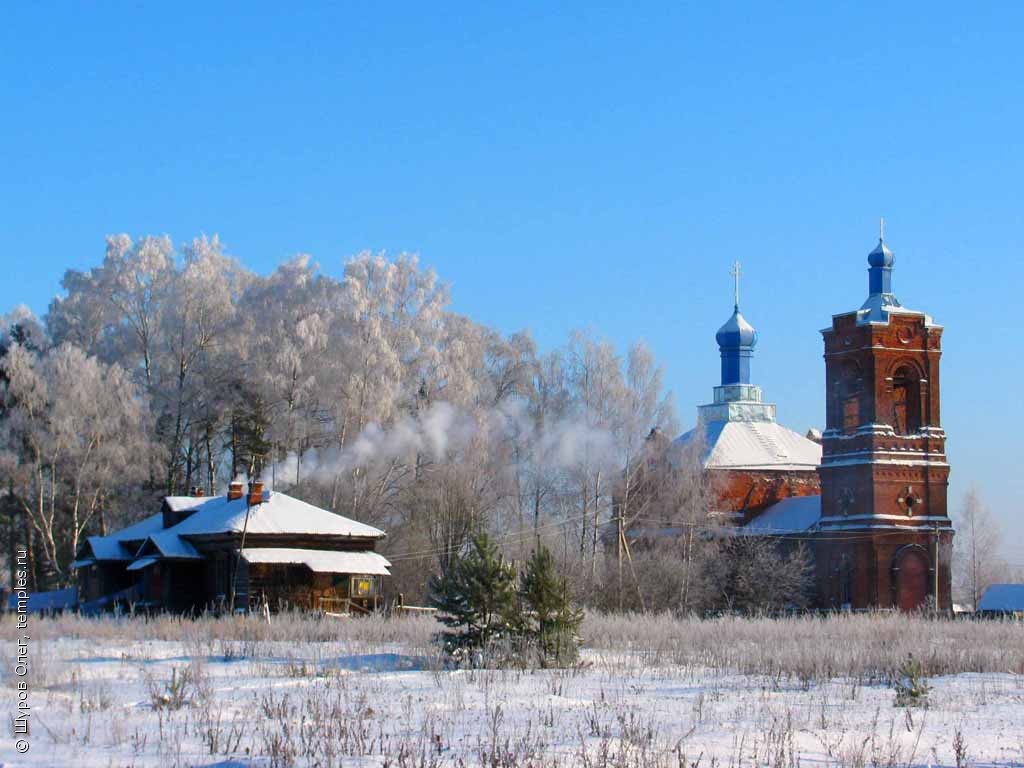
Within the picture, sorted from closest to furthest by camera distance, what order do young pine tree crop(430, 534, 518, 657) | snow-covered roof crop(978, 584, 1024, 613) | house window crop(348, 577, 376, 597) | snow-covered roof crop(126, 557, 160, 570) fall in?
young pine tree crop(430, 534, 518, 657) → snow-covered roof crop(126, 557, 160, 570) → house window crop(348, 577, 376, 597) → snow-covered roof crop(978, 584, 1024, 613)

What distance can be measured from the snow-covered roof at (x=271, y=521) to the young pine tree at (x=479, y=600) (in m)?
15.6

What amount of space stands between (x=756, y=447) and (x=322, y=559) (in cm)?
2559

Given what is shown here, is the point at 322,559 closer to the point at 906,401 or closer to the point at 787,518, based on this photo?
the point at 787,518

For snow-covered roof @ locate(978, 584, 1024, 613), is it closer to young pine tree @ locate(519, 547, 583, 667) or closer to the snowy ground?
the snowy ground

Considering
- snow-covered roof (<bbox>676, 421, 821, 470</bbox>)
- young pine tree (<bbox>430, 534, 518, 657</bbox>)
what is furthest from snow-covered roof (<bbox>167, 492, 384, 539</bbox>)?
snow-covered roof (<bbox>676, 421, 821, 470</bbox>)

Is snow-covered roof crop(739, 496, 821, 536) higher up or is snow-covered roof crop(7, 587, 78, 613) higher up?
snow-covered roof crop(739, 496, 821, 536)

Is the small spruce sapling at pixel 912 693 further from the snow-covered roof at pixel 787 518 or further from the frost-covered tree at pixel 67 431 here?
the snow-covered roof at pixel 787 518

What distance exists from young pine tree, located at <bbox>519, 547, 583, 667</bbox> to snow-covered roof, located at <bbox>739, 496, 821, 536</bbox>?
102ft

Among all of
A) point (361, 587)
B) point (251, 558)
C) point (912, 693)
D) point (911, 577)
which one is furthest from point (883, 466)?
point (912, 693)

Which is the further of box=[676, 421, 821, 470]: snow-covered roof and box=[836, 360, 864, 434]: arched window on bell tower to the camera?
box=[676, 421, 821, 470]: snow-covered roof

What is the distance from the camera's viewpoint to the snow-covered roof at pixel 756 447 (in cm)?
5284

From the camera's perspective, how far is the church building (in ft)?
145

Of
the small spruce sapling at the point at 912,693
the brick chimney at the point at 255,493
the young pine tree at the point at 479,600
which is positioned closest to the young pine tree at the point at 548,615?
the young pine tree at the point at 479,600

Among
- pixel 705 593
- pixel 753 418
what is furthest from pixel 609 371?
pixel 753 418
